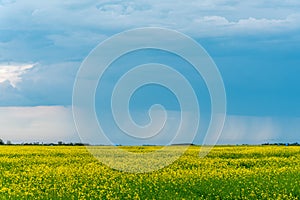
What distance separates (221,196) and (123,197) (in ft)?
9.97

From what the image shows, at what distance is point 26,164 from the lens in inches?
1080

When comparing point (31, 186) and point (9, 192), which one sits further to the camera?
point (31, 186)

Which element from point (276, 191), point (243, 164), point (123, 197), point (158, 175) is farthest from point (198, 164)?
point (123, 197)

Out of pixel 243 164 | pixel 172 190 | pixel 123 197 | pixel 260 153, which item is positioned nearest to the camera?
pixel 123 197

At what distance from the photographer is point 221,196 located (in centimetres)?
1642

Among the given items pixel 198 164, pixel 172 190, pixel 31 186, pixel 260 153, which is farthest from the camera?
pixel 260 153

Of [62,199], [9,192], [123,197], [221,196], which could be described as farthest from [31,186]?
[221,196]

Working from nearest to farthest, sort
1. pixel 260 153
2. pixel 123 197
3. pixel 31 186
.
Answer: pixel 123 197, pixel 31 186, pixel 260 153

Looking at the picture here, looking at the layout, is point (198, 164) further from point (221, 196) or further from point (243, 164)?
point (221, 196)

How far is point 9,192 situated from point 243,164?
565 inches

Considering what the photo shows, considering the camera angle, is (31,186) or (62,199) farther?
(31,186)

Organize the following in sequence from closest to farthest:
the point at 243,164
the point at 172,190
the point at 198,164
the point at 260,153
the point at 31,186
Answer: the point at 172,190 → the point at 31,186 → the point at 198,164 → the point at 243,164 → the point at 260,153

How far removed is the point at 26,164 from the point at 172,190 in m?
12.4

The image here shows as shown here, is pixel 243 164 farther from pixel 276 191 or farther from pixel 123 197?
pixel 123 197
